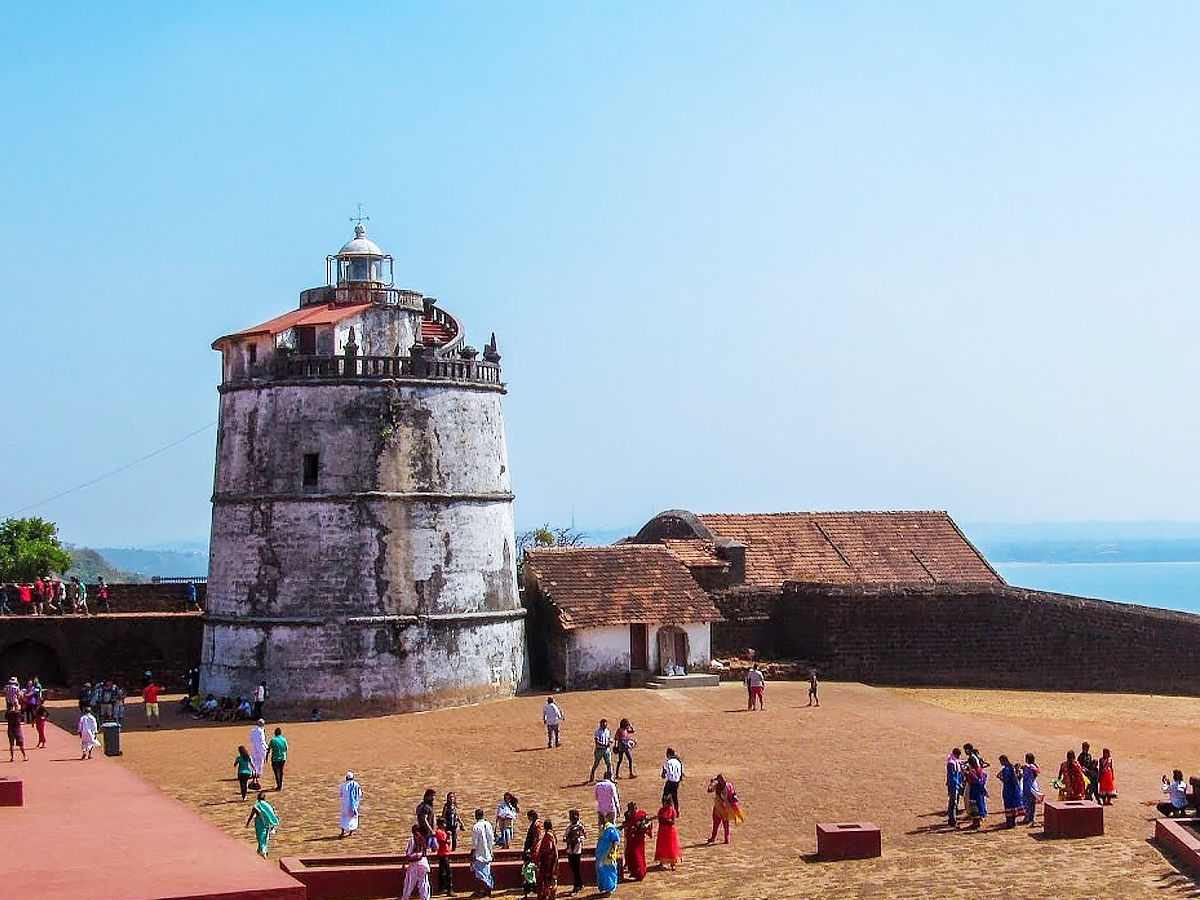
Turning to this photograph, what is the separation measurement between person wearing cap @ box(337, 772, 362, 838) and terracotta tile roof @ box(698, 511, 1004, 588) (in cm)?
1762

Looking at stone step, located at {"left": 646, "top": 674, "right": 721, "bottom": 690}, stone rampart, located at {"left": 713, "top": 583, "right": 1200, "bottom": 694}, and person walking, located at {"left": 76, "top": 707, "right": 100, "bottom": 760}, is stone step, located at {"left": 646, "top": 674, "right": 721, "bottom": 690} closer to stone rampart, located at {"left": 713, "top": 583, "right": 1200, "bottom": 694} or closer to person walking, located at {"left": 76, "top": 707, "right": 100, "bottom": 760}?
stone rampart, located at {"left": 713, "top": 583, "right": 1200, "bottom": 694}

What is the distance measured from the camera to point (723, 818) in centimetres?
1944

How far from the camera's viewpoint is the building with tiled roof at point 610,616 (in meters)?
31.8

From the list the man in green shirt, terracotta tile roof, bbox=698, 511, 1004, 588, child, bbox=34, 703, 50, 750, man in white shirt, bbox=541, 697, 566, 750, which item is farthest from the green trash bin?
terracotta tile roof, bbox=698, 511, 1004, 588

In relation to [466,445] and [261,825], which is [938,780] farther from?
[466,445]

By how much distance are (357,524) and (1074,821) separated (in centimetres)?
1531

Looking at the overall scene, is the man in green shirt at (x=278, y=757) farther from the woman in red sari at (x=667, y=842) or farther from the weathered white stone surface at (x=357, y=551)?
the weathered white stone surface at (x=357, y=551)

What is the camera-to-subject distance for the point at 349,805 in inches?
770

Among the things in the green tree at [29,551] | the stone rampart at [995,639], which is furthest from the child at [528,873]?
the green tree at [29,551]

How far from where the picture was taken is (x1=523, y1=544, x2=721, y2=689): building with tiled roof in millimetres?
31828

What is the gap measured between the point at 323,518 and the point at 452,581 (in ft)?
8.94

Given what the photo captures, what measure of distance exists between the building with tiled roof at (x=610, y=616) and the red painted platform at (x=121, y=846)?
1099cm

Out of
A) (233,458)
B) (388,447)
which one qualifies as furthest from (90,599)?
(388,447)

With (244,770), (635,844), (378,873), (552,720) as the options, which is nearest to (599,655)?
(552,720)
